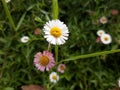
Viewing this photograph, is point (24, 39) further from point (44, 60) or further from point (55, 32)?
point (55, 32)

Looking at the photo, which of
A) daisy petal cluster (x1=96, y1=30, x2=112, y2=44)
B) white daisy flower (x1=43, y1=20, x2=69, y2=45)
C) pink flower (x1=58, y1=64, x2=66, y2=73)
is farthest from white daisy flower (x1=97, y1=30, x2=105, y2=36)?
white daisy flower (x1=43, y1=20, x2=69, y2=45)

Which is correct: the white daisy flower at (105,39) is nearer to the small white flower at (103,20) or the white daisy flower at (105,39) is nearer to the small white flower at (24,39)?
the small white flower at (103,20)

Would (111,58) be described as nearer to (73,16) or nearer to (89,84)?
(89,84)

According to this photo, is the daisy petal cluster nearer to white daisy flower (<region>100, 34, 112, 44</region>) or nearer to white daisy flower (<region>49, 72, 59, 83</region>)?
white daisy flower (<region>100, 34, 112, 44</region>)

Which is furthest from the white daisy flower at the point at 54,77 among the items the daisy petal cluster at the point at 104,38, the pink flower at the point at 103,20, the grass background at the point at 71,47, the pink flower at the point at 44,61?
the pink flower at the point at 103,20

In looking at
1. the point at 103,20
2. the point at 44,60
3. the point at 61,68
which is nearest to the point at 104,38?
the point at 103,20

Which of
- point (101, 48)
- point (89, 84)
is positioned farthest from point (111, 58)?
point (89, 84)

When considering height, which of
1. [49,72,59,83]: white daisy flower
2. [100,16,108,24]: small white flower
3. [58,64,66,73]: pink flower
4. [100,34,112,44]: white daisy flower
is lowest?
A: [49,72,59,83]: white daisy flower
